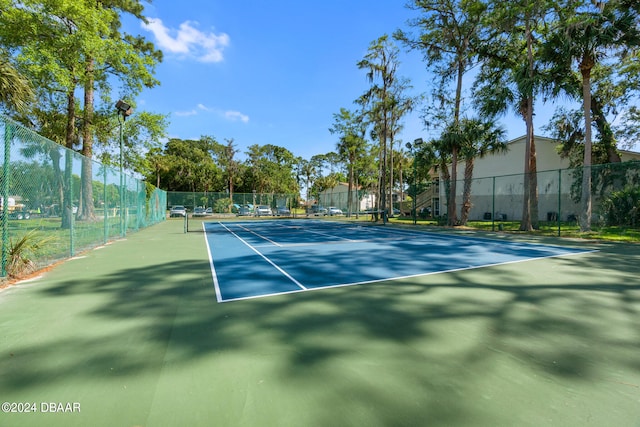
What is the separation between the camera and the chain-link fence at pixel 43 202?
575 centimetres

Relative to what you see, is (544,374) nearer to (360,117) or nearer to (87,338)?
(87,338)

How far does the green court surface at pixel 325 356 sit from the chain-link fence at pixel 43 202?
140 cm

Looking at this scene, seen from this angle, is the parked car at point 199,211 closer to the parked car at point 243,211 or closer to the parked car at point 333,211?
the parked car at point 243,211

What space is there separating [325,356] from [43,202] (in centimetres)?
778

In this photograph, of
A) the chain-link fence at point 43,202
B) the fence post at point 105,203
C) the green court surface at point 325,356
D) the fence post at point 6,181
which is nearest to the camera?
the green court surface at point 325,356

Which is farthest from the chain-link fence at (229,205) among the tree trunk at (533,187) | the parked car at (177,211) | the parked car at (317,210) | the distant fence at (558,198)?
the tree trunk at (533,187)

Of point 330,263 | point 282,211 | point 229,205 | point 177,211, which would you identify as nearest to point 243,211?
point 229,205

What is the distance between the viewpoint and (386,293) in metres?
5.14

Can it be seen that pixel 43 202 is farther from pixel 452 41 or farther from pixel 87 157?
pixel 452 41

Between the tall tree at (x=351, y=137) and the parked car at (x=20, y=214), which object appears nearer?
the parked car at (x=20, y=214)

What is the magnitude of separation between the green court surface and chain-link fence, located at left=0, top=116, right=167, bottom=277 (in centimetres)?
140

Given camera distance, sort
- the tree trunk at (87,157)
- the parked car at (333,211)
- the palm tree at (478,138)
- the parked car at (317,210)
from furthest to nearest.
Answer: the parked car at (317,210), the parked car at (333,211), the palm tree at (478,138), the tree trunk at (87,157)

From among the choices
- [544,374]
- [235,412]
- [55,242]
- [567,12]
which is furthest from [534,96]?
[55,242]

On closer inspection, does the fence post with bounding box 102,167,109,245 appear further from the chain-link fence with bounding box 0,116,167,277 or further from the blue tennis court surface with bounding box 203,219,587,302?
the blue tennis court surface with bounding box 203,219,587,302
